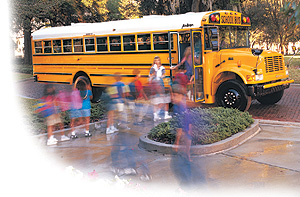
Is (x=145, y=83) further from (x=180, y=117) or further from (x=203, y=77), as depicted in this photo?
(x=180, y=117)

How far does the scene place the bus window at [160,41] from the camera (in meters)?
11.4

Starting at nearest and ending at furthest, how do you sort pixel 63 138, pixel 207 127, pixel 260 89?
pixel 207 127, pixel 63 138, pixel 260 89

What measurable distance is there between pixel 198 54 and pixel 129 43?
114 inches

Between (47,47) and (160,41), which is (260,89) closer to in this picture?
(160,41)

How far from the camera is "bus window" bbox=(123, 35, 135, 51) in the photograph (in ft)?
40.6

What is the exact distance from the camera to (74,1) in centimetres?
2989

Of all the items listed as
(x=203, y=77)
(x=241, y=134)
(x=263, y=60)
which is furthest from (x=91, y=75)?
(x=241, y=134)

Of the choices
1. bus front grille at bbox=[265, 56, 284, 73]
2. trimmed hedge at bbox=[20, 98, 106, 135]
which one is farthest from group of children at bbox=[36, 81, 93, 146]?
bus front grille at bbox=[265, 56, 284, 73]

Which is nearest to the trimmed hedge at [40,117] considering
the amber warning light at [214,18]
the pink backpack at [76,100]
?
the pink backpack at [76,100]

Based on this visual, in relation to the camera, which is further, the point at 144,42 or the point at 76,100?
the point at 144,42

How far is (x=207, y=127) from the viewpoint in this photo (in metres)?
7.39

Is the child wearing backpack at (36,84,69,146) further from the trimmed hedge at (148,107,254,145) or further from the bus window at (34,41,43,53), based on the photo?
the bus window at (34,41,43,53)

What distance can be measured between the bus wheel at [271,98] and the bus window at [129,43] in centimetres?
467

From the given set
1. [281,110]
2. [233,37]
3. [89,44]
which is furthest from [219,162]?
[89,44]
